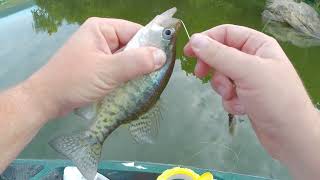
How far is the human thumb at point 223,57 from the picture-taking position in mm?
1898

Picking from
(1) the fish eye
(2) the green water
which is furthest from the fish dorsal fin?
(2) the green water

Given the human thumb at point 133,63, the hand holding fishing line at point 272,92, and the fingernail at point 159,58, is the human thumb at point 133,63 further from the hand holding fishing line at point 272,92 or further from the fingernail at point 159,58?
the hand holding fishing line at point 272,92

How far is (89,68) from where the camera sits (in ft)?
6.47

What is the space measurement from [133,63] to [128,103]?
0.23 metres

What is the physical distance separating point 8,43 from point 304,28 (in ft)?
24.8

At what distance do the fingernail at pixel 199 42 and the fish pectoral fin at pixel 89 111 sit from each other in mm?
503

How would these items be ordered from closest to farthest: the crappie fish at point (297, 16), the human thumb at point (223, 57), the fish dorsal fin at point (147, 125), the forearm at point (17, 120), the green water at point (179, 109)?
the human thumb at point (223, 57)
the forearm at point (17, 120)
the fish dorsal fin at point (147, 125)
the green water at point (179, 109)
the crappie fish at point (297, 16)

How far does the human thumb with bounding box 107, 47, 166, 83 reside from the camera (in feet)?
6.24

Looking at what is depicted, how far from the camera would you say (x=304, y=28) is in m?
12.5

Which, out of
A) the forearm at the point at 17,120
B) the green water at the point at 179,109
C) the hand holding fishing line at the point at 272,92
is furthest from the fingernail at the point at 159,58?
the green water at the point at 179,109

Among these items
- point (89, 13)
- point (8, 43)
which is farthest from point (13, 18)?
point (89, 13)

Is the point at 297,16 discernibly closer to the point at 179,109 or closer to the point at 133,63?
the point at 179,109

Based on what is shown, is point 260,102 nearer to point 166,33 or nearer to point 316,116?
point 316,116

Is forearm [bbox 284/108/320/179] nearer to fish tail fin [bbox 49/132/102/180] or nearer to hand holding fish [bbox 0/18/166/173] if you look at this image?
hand holding fish [bbox 0/18/166/173]
